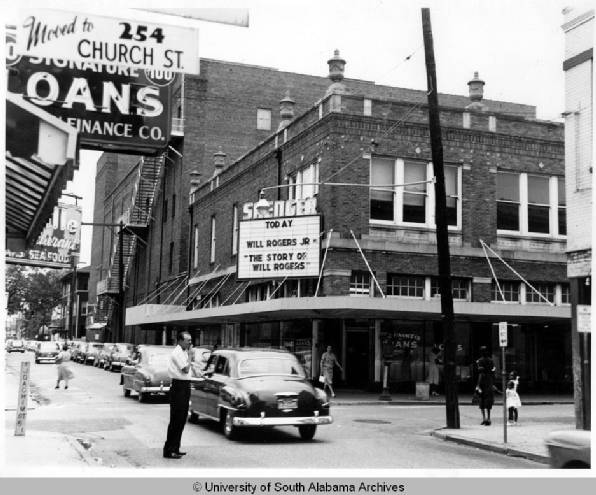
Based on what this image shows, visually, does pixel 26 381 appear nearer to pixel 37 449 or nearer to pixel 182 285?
pixel 37 449

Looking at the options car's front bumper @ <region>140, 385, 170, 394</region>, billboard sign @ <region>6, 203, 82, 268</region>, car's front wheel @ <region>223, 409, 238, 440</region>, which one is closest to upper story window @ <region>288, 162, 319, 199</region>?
car's front bumper @ <region>140, 385, 170, 394</region>

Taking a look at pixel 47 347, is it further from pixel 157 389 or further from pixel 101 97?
pixel 101 97

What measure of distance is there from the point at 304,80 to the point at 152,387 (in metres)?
28.4

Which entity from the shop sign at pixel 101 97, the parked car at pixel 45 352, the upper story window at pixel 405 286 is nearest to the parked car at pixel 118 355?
the parked car at pixel 45 352

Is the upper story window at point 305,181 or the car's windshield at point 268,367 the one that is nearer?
the car's windshield at point 268,367

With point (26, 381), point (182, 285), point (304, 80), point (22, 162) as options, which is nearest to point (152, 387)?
point (26, 381)

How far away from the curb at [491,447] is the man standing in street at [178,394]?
5825 millimetres

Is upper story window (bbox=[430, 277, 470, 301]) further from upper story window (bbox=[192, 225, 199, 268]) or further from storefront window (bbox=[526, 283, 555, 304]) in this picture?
upper story window (bbox=[192, 225, 199, 268])

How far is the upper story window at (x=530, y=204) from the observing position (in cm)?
2989

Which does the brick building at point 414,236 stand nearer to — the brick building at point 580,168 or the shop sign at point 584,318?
the brick building at point 580,168

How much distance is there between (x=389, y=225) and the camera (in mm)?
28203

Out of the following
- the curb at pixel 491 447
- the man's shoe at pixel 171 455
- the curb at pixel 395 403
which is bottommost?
the curb at pixel 395 403

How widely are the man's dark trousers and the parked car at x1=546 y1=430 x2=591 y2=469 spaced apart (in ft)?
18.5

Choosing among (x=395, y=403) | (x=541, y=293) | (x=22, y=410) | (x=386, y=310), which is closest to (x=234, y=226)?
(x=386, y=310)
